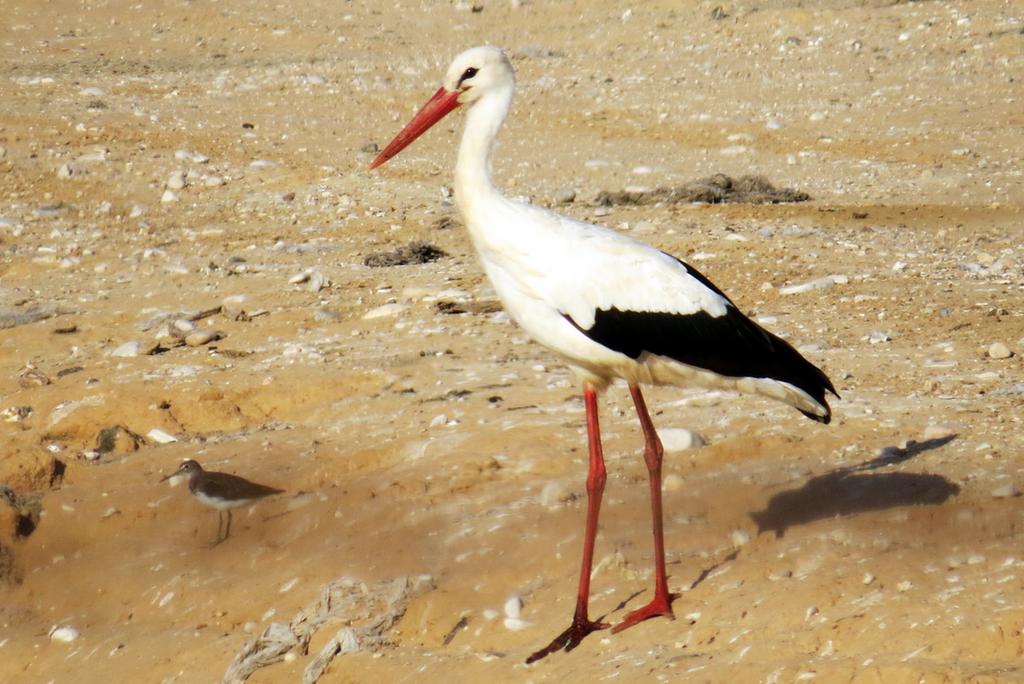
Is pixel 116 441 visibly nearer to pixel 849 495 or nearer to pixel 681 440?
pixel 681 440

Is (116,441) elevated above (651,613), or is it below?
above

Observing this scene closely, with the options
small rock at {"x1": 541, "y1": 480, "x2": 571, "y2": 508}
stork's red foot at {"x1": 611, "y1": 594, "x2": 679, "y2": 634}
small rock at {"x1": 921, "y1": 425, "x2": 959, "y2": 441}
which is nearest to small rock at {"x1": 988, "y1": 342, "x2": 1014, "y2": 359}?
small rock at {"x1": 921, "y1": 425, "x2": 959, "y2": 441}

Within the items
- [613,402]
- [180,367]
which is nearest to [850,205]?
[613,402]

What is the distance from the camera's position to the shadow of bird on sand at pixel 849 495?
206 inches

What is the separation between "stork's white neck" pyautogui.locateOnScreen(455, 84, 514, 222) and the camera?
196 inches

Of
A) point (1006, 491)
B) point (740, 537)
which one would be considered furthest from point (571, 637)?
point (1006, 491)

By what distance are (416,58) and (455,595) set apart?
33.0 ft

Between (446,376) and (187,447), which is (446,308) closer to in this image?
(446,376)

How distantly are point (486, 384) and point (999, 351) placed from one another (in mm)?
2379

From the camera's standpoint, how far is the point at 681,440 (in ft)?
19.4

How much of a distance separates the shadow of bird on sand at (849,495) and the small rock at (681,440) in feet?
1.79

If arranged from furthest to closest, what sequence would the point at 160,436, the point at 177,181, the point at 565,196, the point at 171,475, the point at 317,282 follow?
the point at 177,181, the point at 565,196, the point at 317,282, the point at 160,436, the point at 171,475

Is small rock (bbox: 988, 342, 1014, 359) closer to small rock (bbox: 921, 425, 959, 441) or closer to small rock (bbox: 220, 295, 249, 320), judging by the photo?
small rock (bbox: 921, 425, 959, 441)

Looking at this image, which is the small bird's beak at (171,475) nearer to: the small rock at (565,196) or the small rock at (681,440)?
the small rock at (681,440)
